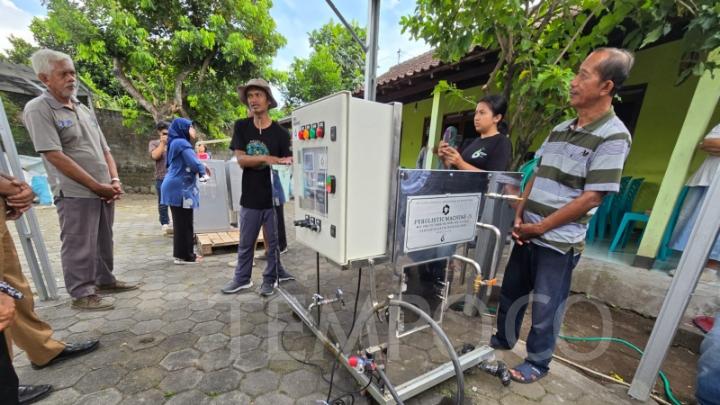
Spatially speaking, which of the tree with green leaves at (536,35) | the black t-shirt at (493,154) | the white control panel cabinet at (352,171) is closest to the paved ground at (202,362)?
the white control panel cabinet at (352,171)

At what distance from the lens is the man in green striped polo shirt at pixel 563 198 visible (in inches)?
52.8

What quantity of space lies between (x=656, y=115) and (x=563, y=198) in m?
3.59

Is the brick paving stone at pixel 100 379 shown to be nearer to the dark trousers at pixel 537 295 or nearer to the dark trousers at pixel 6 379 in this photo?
the dark trousers at pixel 6 379

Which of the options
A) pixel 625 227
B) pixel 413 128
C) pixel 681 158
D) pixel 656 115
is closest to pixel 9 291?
pixel 681 158

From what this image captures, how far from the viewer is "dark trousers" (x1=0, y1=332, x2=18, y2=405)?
3.49 ft

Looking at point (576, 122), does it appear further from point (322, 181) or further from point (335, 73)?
point (335, 73)

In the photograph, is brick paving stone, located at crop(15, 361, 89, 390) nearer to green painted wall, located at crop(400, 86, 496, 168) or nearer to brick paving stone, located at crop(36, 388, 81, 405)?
brick paving stone, located at crop(36, 388, 81, 405)

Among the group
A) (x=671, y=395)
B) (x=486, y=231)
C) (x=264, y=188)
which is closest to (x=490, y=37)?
(x=486, y=231)

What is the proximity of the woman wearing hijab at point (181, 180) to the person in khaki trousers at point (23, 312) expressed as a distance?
1624 millimetres

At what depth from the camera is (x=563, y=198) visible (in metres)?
1.50

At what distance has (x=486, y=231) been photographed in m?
1.79

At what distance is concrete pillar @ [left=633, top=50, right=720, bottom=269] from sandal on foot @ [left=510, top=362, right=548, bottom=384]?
79.6 inches

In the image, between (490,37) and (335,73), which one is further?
(335,73)

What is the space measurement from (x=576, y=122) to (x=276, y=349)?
95.4 inches
